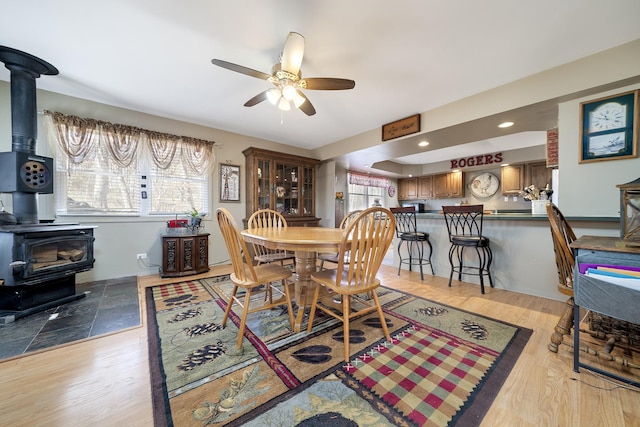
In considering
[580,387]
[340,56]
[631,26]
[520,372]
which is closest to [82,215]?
[340,56]

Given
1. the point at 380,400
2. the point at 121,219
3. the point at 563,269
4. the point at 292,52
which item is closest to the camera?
the point at 380,400

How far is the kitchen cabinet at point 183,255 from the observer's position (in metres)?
3.13

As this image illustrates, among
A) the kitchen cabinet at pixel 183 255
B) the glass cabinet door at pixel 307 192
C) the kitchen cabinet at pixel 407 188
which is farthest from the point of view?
the kitchen cabinet at pixel 407 188

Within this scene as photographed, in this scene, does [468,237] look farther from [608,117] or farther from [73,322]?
[73,322]

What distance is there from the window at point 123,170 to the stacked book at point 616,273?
14.0 ft

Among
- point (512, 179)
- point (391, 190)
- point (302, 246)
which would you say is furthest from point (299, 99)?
point (391, 190)

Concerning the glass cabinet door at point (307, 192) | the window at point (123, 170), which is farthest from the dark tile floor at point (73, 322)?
the glass cabinet door at point (307, 192)

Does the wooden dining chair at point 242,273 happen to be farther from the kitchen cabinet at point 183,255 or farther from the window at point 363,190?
the window at point 363,190

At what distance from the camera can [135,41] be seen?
1887 mm

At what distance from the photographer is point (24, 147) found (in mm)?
2174

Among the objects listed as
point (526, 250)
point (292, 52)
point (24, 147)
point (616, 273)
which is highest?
point (292, 52)

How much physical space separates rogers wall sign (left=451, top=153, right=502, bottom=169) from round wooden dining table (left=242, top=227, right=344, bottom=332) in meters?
5.33

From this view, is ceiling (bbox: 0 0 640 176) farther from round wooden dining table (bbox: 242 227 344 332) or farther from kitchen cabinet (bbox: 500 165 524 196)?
kitchen cabinet (bbox: 500 165 524 196)

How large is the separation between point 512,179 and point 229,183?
6271mm
